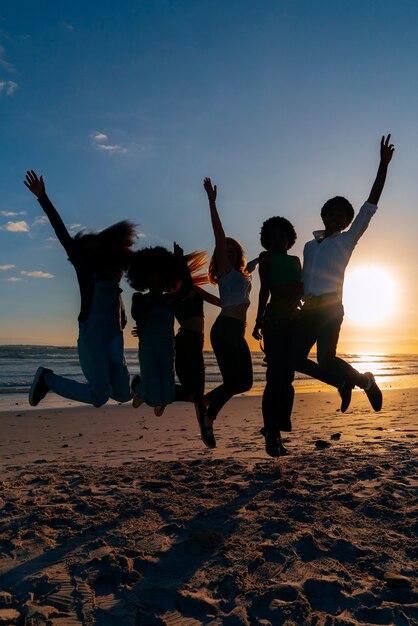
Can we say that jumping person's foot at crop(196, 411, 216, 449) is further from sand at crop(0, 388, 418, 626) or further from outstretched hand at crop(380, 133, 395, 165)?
outstretched hand at crop(380, 133, 395, 165)

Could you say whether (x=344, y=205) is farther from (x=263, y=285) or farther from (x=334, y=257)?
(x=263, y=285)

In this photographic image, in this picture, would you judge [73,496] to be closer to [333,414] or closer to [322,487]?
[322,487]

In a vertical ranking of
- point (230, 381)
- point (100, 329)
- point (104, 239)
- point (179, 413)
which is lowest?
point (179, 413)

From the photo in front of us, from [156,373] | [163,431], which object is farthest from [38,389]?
[163,431]

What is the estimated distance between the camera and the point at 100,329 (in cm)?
518

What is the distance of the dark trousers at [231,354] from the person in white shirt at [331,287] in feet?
1.73

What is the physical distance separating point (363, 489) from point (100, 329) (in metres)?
3.26

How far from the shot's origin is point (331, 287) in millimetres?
5246

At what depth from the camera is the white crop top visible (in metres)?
5.46

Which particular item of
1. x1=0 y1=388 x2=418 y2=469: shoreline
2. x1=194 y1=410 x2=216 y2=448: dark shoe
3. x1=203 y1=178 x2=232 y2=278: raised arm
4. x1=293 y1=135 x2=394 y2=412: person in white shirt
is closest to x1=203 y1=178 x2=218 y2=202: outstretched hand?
x1=203 y1=178 x2=232 y2=278: raised arm

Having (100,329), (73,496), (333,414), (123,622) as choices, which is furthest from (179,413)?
(123,622)

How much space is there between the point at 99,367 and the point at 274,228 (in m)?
2.30

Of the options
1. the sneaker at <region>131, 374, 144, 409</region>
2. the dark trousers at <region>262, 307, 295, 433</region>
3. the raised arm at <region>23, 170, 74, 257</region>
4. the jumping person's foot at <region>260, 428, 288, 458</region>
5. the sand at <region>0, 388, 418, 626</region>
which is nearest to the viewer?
the sand at <region>0, 388, 418, 626</region>

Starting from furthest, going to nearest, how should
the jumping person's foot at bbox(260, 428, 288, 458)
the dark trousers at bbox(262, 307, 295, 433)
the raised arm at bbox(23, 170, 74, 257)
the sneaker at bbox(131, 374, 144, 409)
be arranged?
the jumping person's foot at bbox(260, 428, 288, 458) → the dark trousers at bbox(262, 307, 295, 433) → the sneaker at bbox(131, 374, 144, 409) → the raised arm at bbox(23, 170, 74, 257)
